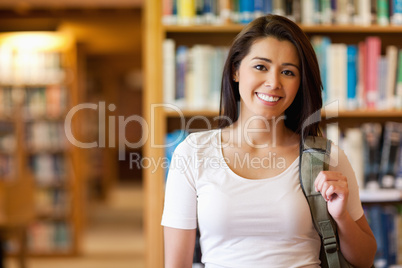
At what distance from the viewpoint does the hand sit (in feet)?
4.06

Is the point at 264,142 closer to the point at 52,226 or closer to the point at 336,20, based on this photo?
the point at 336,20

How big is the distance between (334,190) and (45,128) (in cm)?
463

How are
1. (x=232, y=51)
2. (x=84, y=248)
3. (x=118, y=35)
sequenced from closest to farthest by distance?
(x=232, y=51), (x=84, y=248), (x=118, y=35)

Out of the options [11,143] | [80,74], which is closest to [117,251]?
[11,143]

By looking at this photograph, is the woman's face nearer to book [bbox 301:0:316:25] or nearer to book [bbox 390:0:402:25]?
book [bbox 301:0:316:25]

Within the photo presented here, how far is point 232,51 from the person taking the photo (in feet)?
4.75

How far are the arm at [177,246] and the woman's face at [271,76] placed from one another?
394 mm

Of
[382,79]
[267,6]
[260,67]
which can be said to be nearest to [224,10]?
[267,6]

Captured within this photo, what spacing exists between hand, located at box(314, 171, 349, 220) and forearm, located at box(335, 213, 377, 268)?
3 centimetres

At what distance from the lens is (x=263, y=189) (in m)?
1.33

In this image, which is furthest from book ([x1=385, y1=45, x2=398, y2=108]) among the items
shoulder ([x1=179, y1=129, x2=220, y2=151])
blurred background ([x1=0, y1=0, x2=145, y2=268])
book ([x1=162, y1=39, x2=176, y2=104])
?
blurred background ([x1=0, y1=0, x2=145, y2=268])

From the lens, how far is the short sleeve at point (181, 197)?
1349 mm

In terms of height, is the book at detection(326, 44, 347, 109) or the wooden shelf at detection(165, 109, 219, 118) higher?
the book at detection(326, 44, 347, 109)

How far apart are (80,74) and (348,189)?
16.5 feet
